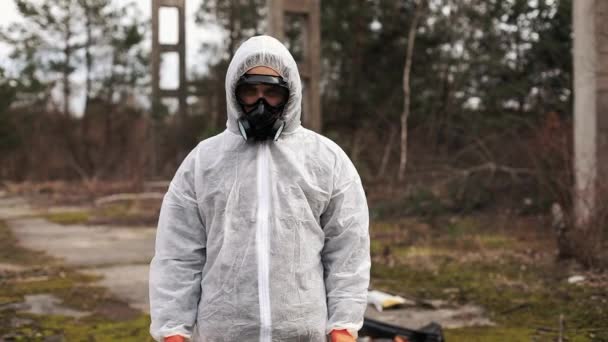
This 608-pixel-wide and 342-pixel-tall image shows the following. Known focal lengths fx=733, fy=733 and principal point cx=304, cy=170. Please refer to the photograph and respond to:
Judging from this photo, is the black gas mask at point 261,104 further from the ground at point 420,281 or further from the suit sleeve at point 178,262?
the ground at point 420,281

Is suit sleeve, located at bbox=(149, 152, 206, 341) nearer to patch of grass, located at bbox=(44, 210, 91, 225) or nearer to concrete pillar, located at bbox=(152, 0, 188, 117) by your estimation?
concrete pillar, located at bbox=(152, 0, 188, 117)

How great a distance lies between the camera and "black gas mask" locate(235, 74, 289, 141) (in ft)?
8.52

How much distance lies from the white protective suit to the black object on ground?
7.14ft

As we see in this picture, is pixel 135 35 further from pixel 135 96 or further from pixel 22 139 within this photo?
pixel 22 139

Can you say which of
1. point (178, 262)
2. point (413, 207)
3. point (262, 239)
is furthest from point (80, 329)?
point (413, 207)

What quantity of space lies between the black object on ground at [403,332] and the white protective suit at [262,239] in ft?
7.14

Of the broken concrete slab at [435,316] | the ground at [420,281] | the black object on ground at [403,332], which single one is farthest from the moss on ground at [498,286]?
the black object on ground at [403,332]

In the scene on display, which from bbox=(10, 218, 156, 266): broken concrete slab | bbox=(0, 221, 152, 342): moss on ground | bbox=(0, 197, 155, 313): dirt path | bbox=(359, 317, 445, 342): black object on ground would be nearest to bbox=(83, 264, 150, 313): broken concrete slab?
bbox=(0, 197, 155, 313): dirt path

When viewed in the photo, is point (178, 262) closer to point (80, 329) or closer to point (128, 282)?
point (80, 329)

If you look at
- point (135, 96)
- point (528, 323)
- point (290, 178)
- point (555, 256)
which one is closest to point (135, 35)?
point (135, 96)

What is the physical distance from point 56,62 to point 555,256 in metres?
23.6

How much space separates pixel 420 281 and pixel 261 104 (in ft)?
16.1

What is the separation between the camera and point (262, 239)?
250 cm

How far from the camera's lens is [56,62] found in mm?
27609
